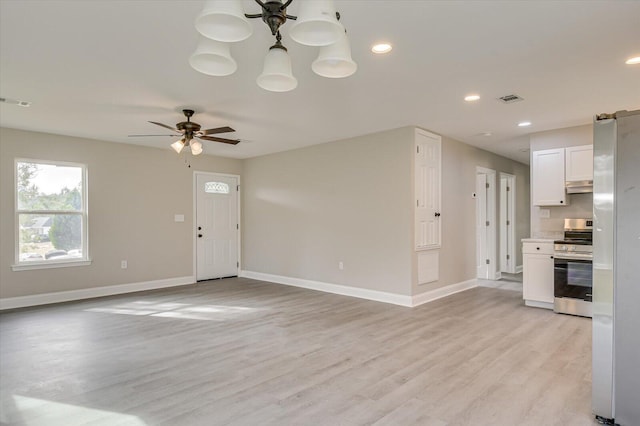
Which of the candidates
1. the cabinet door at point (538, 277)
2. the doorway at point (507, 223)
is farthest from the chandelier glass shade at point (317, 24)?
the doorway at point (507, 223)

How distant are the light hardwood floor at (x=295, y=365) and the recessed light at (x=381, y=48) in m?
2.53

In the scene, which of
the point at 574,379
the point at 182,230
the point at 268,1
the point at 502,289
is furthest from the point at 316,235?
the point at 268,1

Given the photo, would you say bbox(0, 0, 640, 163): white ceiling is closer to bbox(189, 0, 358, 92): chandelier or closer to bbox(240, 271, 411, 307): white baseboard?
bbox(189, 0, 358, 92): chandelier

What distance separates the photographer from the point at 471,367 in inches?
122

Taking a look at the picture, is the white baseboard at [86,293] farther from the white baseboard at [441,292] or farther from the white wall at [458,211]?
the white wall at [458,211]

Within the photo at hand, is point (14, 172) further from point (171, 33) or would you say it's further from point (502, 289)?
point (502, 289)

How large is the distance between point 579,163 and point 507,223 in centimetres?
293

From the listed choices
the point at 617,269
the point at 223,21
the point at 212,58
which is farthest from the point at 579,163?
the point at 223,21

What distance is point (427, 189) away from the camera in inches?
218

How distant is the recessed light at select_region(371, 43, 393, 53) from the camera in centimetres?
276

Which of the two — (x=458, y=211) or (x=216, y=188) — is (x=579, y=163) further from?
(x=216, y=188)

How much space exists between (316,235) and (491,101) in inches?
139

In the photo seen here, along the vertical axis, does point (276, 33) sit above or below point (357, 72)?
below

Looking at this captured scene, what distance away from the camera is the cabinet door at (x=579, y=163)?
16.3ft
